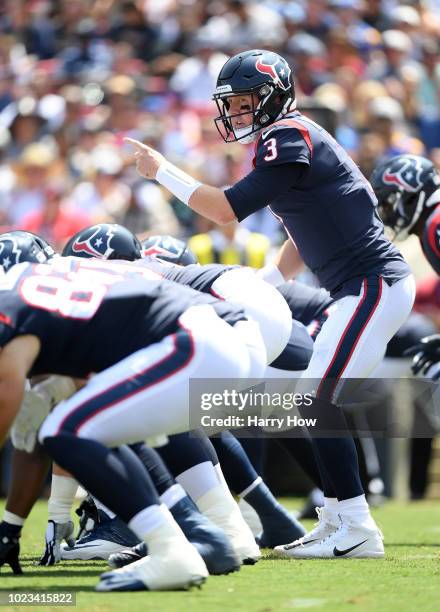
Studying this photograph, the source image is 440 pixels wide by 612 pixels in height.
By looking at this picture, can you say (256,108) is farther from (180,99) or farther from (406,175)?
(180,99)

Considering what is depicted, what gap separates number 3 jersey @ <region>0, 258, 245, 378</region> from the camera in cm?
429

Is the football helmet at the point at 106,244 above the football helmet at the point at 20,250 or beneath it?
beneath

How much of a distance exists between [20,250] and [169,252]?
1634mm

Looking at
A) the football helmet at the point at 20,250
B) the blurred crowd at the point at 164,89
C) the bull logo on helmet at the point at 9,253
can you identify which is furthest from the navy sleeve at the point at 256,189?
the blurred crowd at the point at 164,89

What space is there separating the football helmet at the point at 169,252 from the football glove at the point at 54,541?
1.69m

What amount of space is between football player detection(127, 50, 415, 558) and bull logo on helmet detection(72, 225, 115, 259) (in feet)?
1.98

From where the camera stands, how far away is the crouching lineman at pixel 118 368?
4203 millimetres

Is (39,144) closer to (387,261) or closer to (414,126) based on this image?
(414,126)

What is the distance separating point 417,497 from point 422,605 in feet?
18.7

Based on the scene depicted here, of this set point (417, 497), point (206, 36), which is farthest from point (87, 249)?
point (206, 36)

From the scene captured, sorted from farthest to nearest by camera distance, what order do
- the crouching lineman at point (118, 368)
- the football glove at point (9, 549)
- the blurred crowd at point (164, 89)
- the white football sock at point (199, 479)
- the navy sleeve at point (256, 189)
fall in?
1. the blurred crowd at point (164, 89)
2. the navy sleeve at point (256, 189)
3. the white football sock at point (199, 479)
4. the football glove at point (9, 549)
5. the crouching lineman at point (118, 368)

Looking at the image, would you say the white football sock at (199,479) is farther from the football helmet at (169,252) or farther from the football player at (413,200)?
the football player at (413,200)

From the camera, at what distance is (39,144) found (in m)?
12.2

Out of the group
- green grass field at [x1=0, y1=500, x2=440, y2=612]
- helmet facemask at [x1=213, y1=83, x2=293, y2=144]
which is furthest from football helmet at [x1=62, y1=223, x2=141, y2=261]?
green grass field at [x1=0, y1=500, x2=440, y2=612]
